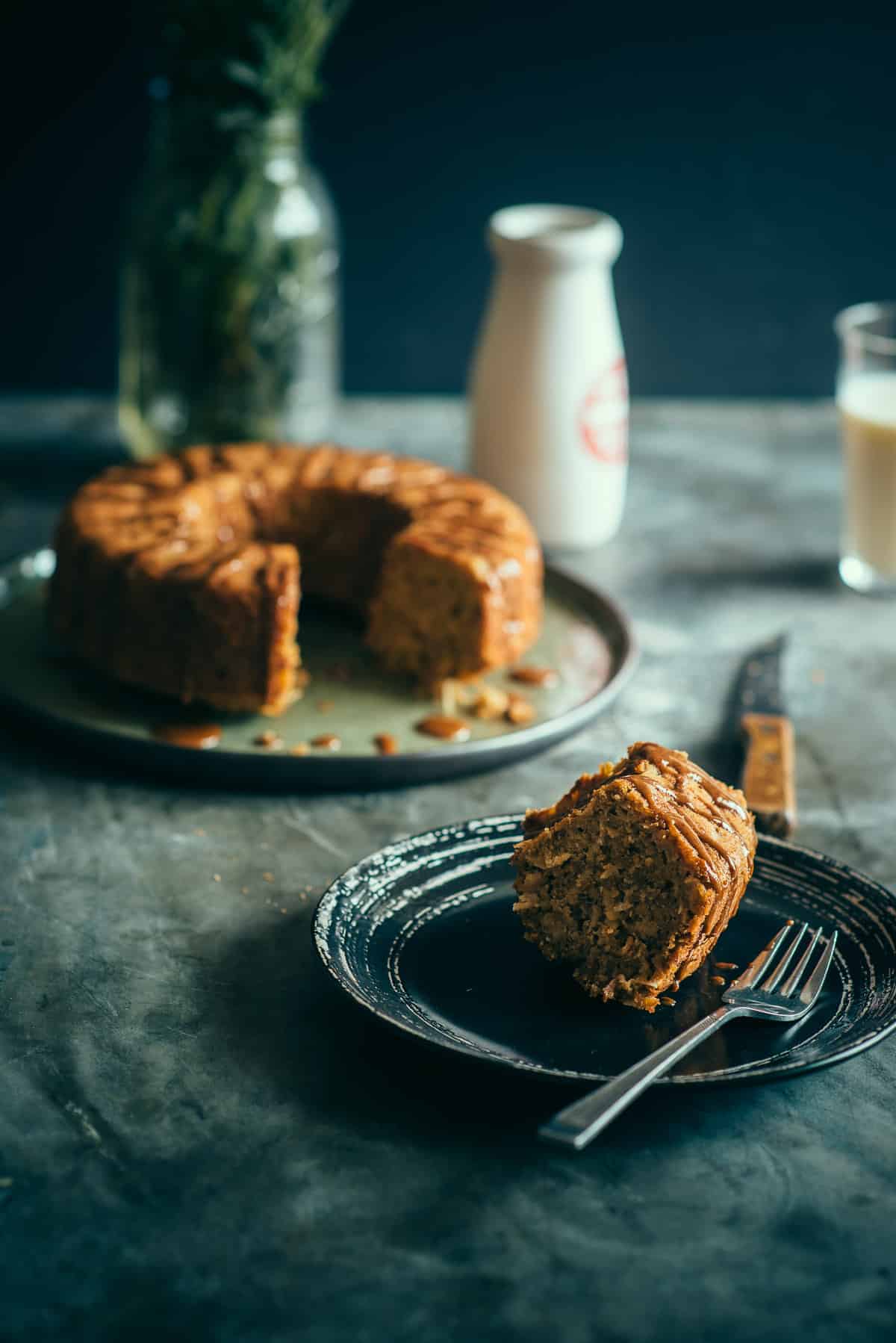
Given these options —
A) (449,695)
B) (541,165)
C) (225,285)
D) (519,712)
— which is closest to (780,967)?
(519,712)

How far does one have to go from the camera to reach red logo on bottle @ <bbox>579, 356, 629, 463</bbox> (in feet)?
9.93

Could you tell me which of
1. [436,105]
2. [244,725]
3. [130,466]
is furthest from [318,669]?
[436,105]

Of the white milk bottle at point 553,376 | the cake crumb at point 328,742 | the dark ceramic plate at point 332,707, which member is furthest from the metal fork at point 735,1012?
the white milk bottle at point 553,376

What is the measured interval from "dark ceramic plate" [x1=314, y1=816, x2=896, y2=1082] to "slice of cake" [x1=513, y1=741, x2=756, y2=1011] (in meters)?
0.04

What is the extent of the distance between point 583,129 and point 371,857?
2421 millimetres

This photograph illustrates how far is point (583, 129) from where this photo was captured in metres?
3.69

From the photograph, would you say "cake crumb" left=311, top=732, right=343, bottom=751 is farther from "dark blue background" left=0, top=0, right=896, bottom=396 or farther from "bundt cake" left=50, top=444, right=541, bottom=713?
"dark blue background" left=0, top=0, right=896, bottom=396

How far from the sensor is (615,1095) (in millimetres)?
1396

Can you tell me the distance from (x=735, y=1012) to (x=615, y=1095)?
0.77ft

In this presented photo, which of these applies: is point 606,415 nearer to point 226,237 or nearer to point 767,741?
point 226,237

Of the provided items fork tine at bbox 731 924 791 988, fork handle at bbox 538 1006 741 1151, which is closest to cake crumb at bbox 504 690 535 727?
fork tine at bbox 731 924 791 988

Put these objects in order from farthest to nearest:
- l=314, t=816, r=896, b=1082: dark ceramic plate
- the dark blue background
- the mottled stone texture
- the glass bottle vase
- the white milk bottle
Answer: the dark blue background < the glass bottle vase < the white milk bottle < l=314, t=816, r=896, b=1082: dark ceramic plate < the mottled stone texture

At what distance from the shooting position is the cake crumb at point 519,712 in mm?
2381

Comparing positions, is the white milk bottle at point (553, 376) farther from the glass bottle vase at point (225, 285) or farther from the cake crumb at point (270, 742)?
the cake crumb at point (270, 742)
